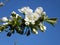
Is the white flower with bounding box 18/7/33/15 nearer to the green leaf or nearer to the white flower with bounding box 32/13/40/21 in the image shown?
the white flower with bounding box 32/13/40/21

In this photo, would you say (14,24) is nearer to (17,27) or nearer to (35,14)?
(17,27)

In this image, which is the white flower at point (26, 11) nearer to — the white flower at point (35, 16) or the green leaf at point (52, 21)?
the white flower at point (35, 16)

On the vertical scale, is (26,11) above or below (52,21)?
above

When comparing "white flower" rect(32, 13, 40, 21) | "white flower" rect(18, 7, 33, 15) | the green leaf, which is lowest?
the green leaf

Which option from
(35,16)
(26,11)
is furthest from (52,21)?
(26,11)

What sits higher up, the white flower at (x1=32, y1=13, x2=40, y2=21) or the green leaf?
the white flower at (x1=32, y1=13, x2=40, y2=21)

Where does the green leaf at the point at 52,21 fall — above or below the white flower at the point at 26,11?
below

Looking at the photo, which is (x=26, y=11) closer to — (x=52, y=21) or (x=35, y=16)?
(x=35, y=16)

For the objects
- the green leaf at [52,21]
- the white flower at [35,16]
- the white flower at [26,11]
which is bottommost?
the green leaf at [52,21]

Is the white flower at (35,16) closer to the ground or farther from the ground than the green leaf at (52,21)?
farther from the ground
